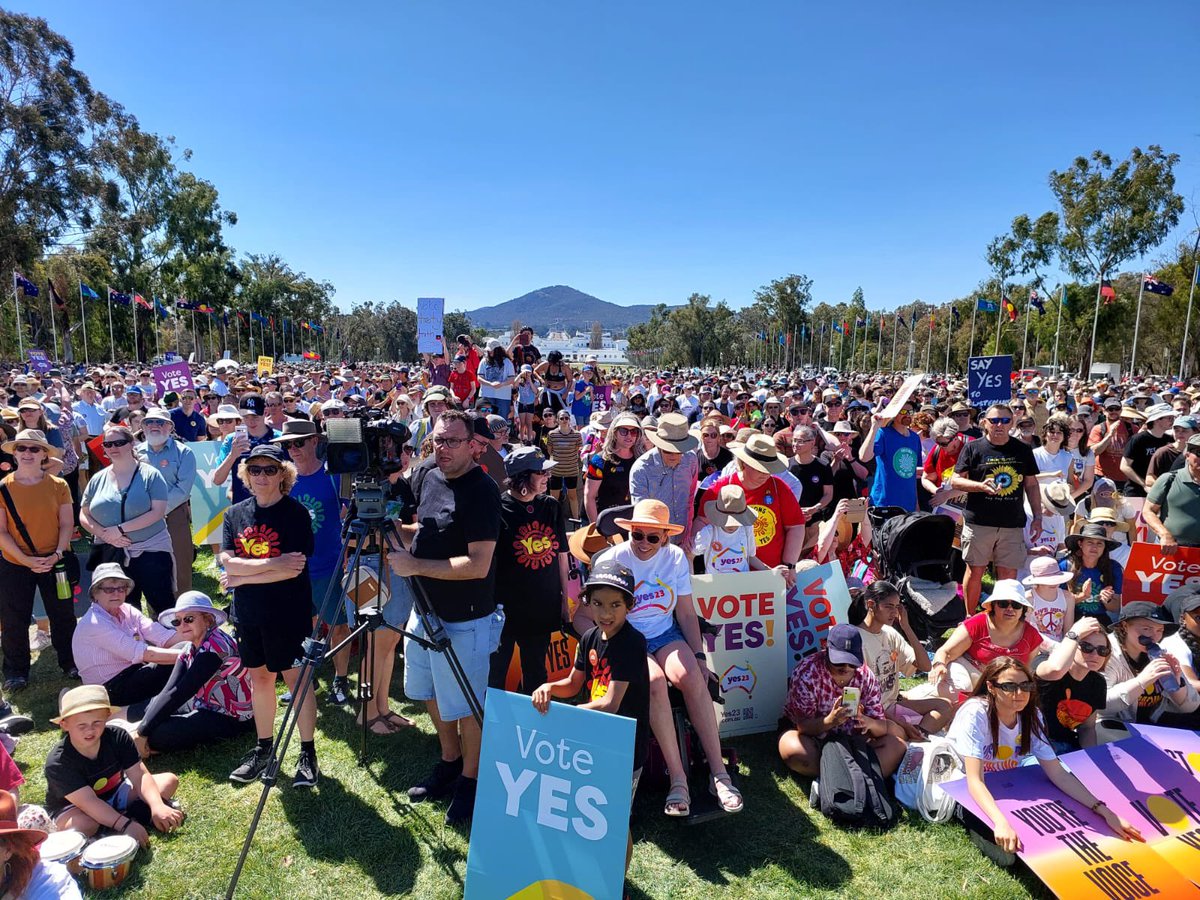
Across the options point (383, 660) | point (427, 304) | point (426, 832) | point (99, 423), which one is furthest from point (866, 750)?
point (99, 423)

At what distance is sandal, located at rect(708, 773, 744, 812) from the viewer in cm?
354

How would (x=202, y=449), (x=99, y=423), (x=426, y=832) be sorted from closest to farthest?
(x=426, y=832) < (x=202, y=449) < (x=99, y=423)

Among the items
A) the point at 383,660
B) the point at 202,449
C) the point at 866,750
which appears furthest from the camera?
the point at 202,449

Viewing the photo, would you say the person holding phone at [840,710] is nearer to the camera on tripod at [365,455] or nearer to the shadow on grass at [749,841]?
the shadow on grass at [749,841]

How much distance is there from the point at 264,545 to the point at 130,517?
2.31 metres

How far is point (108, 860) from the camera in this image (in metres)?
→ 3.16

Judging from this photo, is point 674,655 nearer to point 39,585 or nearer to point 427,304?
point 39,585

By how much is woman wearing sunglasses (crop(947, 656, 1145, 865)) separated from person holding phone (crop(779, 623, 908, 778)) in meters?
0.45

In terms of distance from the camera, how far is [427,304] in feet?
42.9

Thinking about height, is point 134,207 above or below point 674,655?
above

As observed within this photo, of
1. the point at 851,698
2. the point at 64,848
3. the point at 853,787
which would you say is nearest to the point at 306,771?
the point at 64,848

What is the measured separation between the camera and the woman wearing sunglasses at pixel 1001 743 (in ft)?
11.2

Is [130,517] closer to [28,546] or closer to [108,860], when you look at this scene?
[28,546]

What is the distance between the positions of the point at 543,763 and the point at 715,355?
98871 millimetres
